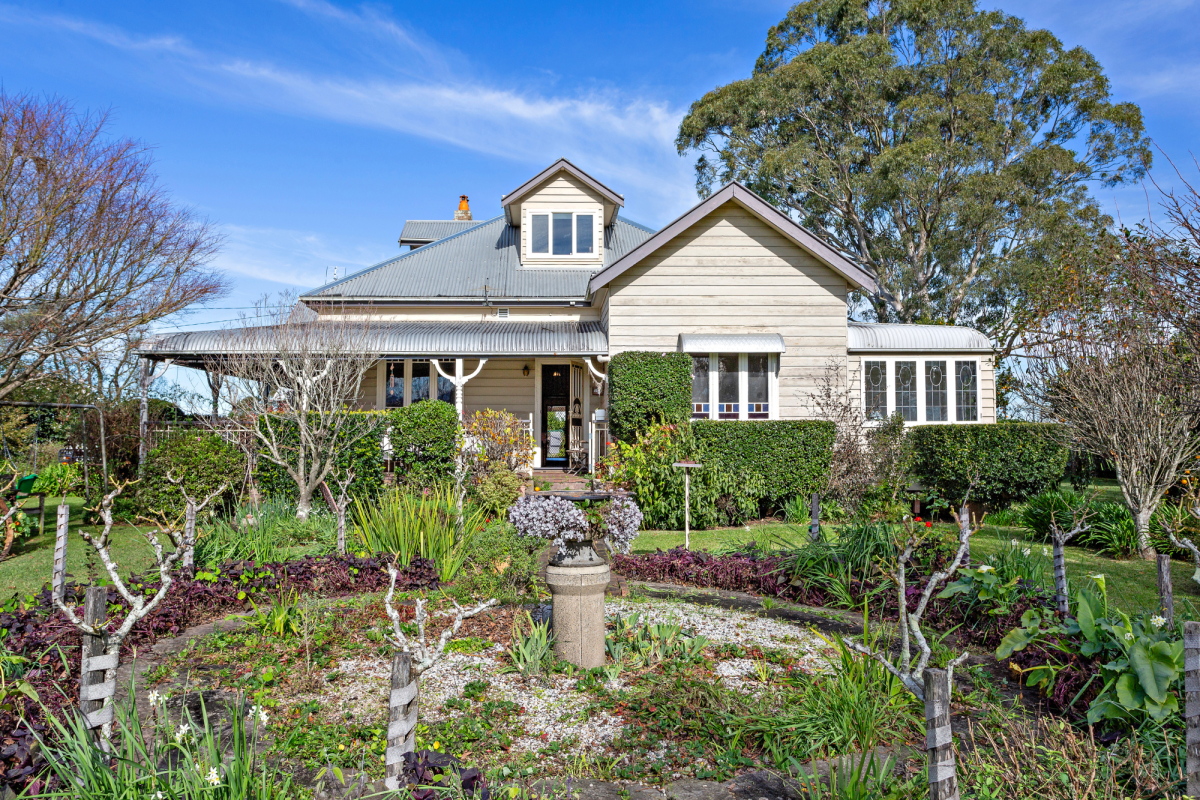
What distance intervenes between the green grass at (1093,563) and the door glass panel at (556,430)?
7.30 m

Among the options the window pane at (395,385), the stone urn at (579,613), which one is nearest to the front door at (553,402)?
the window pane at (395,385)

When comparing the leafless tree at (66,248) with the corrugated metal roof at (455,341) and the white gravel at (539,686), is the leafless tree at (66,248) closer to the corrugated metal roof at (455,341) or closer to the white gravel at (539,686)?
the corrugated metal roof at (455,341)

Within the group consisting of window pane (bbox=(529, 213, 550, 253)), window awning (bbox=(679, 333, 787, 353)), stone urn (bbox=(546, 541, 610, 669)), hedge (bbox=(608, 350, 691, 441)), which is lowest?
stone urn (bbox=(546, 541, 610, 669))

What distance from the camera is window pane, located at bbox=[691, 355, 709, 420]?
14.5m

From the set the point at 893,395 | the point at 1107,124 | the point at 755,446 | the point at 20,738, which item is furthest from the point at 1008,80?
the point at 20,738

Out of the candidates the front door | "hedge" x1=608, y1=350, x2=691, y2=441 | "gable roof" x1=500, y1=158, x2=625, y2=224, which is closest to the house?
the front door

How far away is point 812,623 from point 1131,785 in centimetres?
278

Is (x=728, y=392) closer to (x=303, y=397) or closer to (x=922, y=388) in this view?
(x=922, y=388)

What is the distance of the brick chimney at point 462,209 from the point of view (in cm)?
2581

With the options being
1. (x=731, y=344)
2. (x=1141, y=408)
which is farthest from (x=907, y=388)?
(x=1141, y=408)

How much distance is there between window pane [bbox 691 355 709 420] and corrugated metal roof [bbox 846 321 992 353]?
3.23 m

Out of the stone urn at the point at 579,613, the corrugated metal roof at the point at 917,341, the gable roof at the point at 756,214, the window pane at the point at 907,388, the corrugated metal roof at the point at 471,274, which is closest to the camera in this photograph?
the stone urn at the point at 579,613

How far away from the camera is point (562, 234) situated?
19.5m

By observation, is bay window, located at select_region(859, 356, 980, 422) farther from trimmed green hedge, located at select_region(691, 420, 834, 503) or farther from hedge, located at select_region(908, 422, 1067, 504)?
trimmed green hedge, located at select_region(691, 420, 834, 503)
